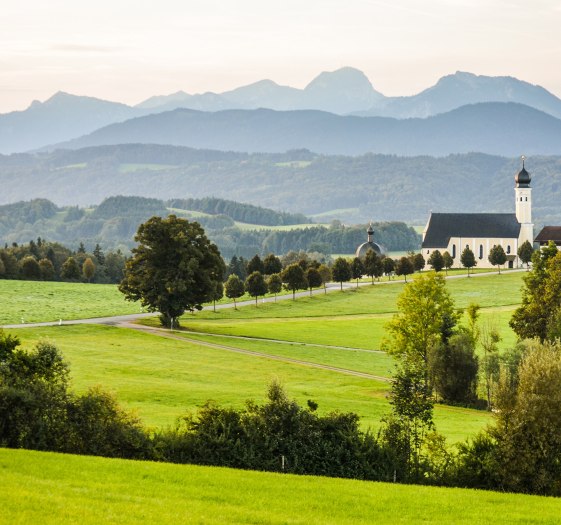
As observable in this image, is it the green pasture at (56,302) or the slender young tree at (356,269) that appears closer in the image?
the green pasture at (56,302)

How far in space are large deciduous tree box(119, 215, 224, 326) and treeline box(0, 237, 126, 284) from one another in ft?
130

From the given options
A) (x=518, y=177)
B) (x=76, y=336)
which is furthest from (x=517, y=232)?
(x=76, y=336)

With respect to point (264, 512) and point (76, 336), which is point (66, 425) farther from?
point (76, 336)

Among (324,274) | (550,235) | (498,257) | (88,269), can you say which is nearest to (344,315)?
(324,274)

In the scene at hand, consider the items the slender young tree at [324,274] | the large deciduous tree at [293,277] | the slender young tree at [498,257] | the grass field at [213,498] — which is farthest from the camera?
the slender young tree at [498,257]

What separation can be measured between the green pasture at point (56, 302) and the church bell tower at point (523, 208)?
74613mm

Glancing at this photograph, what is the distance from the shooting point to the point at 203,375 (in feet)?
198

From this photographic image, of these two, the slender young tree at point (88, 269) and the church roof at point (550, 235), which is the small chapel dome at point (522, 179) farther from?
the slender young tree at point (88, 269)

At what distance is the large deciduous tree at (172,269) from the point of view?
82.8 meters

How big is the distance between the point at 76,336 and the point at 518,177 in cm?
A: 10923

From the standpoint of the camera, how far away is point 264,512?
79.8 feet

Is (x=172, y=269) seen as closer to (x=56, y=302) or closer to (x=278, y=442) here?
(x=56, y=302)

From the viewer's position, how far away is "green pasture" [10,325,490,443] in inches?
1917

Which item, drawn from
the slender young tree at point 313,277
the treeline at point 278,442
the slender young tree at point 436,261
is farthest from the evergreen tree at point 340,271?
the treeline at point 278,442
